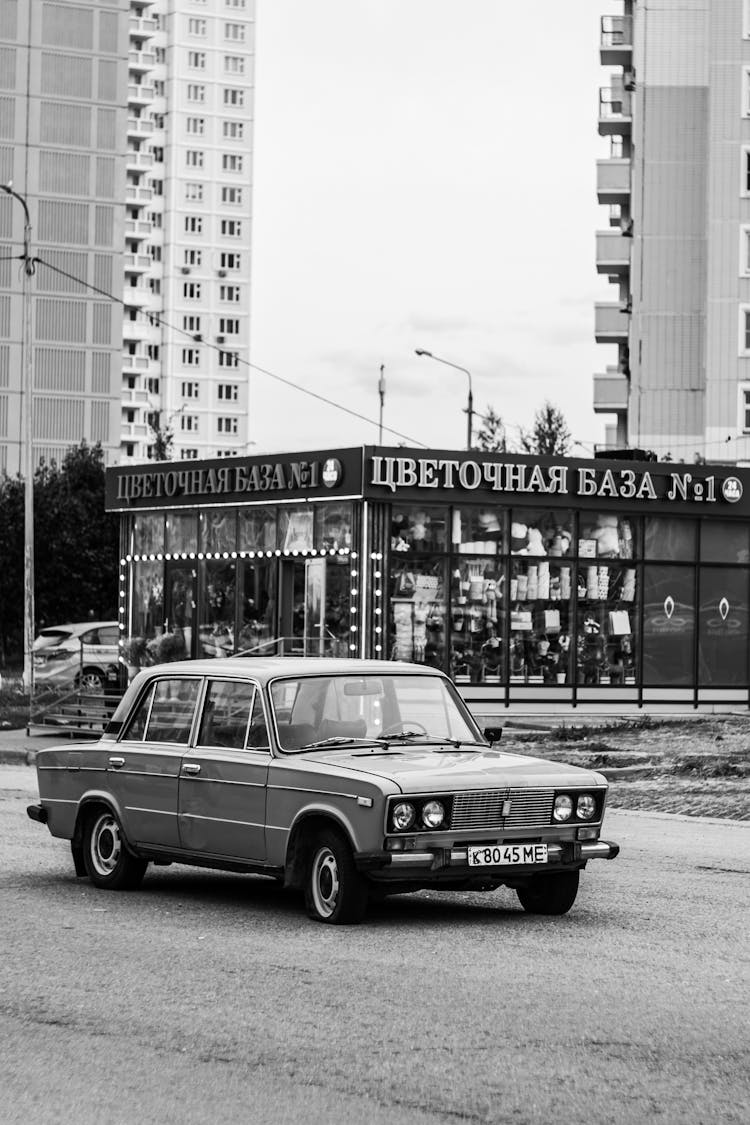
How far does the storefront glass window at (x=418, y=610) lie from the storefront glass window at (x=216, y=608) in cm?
386

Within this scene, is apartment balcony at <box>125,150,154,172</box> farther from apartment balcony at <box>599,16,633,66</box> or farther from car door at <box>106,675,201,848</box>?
car door at <box>106,675,201,848</box>

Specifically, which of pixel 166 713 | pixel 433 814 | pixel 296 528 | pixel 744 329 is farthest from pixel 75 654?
pixel 744 329

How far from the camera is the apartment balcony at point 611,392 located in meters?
74.9

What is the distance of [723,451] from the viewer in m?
70.3

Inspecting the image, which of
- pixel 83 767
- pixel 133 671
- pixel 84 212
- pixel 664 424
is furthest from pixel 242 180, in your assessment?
pixel 83 767

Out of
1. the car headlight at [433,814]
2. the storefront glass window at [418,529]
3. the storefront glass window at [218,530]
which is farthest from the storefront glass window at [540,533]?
the car headlight at [433,814]

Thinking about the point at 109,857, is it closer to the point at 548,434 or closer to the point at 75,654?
the point at 75,654

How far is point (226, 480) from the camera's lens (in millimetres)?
36750

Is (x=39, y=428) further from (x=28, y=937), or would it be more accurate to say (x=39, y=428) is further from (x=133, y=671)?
(x=28, y=937)

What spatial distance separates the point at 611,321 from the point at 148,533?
1609 inches

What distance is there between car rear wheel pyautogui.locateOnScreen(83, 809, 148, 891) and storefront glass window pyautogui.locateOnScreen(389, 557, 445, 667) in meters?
22.0

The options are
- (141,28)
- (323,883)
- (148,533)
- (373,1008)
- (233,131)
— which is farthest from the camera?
(233,131)

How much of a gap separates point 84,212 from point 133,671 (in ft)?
256

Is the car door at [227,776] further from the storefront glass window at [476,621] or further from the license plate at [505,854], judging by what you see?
the storefront glass window at [476,621]
